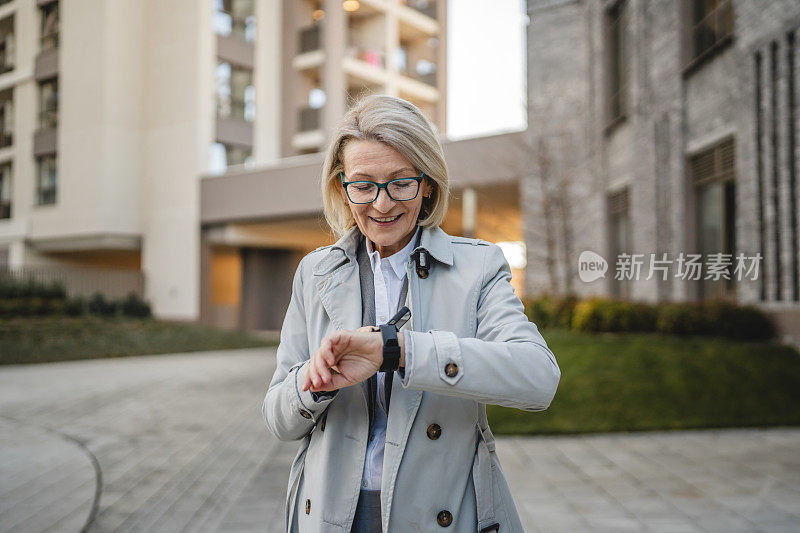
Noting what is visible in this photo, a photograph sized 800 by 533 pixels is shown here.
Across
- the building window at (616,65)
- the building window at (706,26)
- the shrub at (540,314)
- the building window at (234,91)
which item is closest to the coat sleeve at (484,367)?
Result: the building window at (234,91)

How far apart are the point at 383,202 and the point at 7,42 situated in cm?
371

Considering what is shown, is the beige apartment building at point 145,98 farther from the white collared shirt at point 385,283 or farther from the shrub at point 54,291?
the white collared shirt at point 385,283

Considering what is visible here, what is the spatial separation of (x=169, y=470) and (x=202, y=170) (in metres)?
4.74

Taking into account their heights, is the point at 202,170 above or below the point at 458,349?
above

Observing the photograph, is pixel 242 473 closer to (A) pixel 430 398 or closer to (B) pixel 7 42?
(B) pixel 7 42

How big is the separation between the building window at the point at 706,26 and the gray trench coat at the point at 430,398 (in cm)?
652

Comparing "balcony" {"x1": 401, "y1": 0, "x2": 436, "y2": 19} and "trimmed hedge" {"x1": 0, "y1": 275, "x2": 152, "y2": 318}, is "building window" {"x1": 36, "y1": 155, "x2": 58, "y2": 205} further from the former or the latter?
"balcony" {"x1": 401, "y1": 0, "x2": 436, "y2": 19}

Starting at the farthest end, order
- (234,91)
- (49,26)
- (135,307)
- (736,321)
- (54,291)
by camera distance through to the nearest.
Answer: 1. (736,321)
2. (234,91)
3. (135,307)
4. (54,291)
5. (49,26)

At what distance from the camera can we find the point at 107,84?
4.50 meters

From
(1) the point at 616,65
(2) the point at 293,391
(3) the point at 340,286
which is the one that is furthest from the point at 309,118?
(2) the point at 293,391

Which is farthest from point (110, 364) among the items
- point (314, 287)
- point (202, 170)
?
point (314, 287)

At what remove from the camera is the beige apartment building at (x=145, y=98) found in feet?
13.5

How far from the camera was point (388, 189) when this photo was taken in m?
1.59

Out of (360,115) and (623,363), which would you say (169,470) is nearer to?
(360,115)
